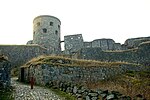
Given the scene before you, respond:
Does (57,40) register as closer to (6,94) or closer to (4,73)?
(4,73)

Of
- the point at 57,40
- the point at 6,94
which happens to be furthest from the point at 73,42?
the point at 6,94

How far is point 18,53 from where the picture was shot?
3891 centimetres

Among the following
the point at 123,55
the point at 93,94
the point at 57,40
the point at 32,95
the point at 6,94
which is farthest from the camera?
the point at 57,40

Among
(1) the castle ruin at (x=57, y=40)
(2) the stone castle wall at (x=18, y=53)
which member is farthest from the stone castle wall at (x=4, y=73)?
(1) the castle ruin at (x=57, y=40)

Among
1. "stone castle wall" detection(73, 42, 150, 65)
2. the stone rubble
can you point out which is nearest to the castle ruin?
"stone castle wall" detection(73, 42, 150, 65)

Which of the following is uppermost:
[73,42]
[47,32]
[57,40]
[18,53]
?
[47,32]

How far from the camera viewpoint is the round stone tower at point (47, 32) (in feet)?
152

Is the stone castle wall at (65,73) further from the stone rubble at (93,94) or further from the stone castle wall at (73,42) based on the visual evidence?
the stone castle wall at (73,42)

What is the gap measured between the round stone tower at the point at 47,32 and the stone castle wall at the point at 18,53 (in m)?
6.03

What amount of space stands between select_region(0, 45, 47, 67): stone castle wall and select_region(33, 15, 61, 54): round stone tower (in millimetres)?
6032

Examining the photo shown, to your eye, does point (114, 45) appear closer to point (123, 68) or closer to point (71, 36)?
point (71, 36)

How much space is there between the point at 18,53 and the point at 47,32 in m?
9.19

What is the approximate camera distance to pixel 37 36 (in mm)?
47000

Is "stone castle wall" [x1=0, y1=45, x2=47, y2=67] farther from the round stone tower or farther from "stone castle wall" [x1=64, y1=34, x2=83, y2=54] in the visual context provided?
"stone castle wall" [x1=64, y1=34, x2=83, y2=54]
